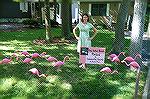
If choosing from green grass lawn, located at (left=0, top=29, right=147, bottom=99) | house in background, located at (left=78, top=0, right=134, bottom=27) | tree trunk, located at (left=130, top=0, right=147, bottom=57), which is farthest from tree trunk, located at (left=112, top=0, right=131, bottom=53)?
house in background, located at (left=78, top=0, right=134, bottom=27)

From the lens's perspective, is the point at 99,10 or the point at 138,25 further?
the point at 99,10

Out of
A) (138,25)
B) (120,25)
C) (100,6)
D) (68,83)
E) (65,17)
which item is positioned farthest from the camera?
(100,6)

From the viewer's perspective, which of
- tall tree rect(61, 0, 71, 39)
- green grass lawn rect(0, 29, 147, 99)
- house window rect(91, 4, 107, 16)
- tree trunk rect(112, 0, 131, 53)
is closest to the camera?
green grass lawn rect(0, 29, 147, 99)

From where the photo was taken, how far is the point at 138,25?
26.1ft

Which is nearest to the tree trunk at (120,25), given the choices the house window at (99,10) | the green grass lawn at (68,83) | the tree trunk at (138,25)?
the tree trunk at (138,25)

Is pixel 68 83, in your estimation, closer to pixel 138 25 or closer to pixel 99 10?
pixel 138 25

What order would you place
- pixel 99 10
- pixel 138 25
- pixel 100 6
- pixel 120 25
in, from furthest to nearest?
pixel 99 10
pixel 100 6
pixel 120 25
pixel 138 25

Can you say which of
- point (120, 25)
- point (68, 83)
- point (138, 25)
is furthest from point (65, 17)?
point (68, 83)

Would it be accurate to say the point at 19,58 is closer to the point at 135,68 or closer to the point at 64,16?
the point at 135,68

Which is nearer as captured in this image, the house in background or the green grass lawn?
the green grass lawn

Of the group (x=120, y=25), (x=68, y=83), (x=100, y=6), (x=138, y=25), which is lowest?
(x=68, y=83)

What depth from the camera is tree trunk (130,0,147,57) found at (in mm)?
7875

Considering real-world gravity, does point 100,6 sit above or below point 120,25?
above

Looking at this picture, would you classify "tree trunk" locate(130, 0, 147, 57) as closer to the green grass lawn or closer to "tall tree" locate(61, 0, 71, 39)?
the green grass lawn
